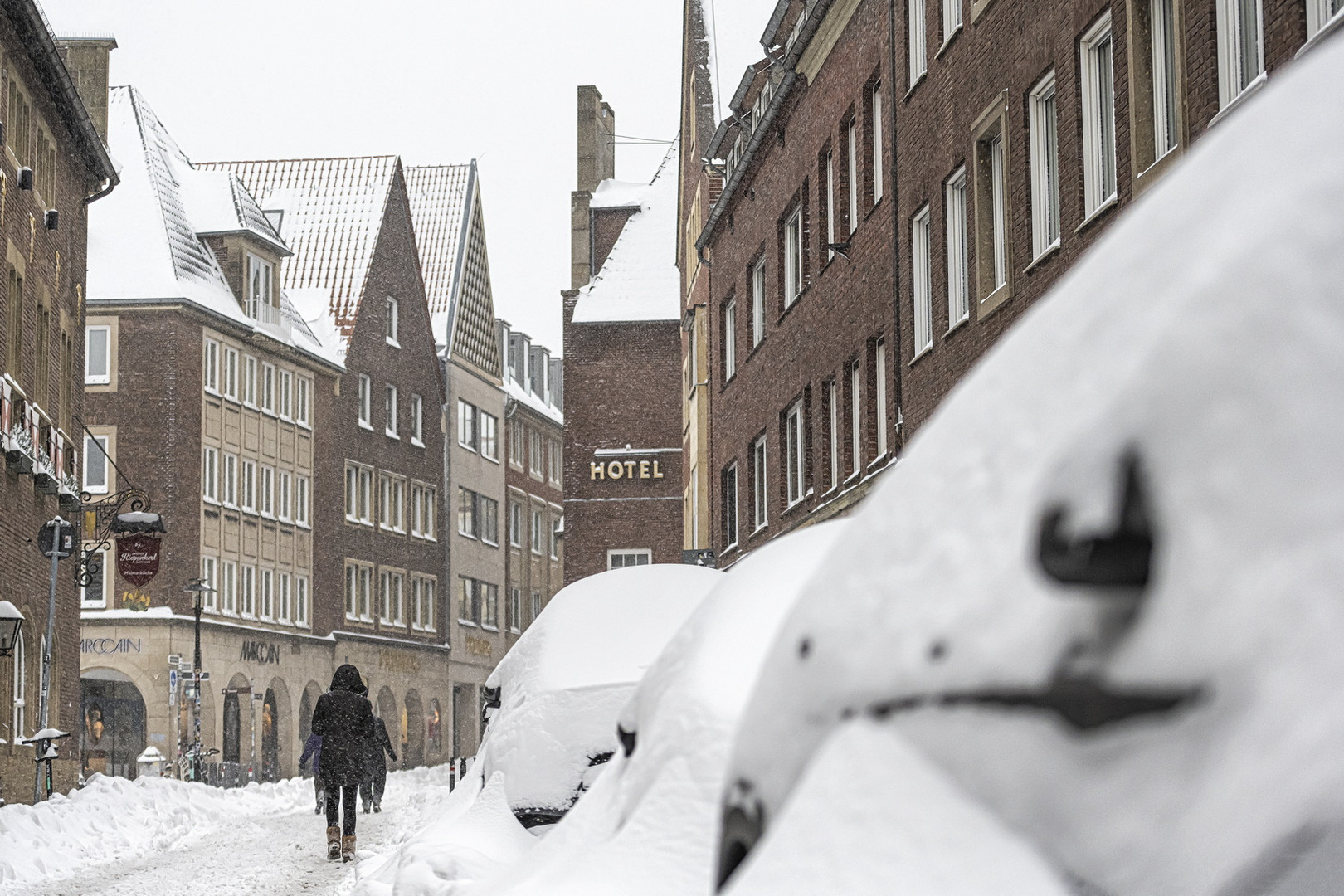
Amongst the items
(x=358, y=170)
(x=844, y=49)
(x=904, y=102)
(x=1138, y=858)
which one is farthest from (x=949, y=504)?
(x=358, y=170)

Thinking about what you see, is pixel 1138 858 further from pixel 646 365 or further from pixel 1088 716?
pixel 646 365

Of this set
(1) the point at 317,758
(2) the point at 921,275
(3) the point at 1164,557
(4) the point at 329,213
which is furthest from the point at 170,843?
(4) the point at 329,213

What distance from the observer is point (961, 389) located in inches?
98.3

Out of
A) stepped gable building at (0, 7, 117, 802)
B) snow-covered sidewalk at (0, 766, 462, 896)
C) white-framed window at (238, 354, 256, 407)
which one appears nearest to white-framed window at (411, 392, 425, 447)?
white-framed window at (238, 354, 256, 407)

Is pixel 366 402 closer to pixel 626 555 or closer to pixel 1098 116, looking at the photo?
pixel 626 555

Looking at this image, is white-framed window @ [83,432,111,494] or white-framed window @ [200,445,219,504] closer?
white-framed window @ [83,432,111,494]

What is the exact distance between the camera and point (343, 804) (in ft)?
57.2

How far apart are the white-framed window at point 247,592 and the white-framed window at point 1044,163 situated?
121ft

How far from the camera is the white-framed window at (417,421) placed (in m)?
63.7

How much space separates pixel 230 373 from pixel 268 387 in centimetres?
225

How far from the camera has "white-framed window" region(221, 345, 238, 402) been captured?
51.2m

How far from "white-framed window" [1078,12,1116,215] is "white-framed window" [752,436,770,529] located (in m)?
15.1

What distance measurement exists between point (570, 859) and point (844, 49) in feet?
69.6

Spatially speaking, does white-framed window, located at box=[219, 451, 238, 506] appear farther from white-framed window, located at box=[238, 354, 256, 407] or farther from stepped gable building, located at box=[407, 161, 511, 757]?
stepped gable building, located at box=[407, 161, 511, 757]
